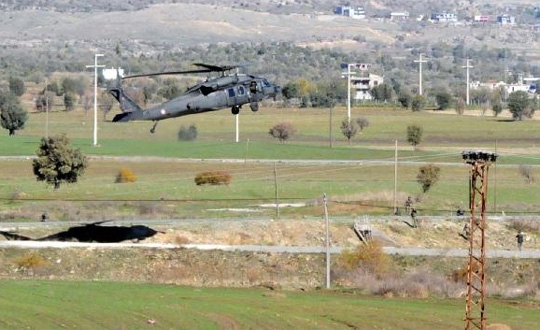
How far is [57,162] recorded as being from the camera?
101 meters

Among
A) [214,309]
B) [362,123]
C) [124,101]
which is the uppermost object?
[124,101]

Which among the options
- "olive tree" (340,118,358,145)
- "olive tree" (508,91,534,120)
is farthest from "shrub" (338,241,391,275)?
"olive tree" (508,91,534,120)

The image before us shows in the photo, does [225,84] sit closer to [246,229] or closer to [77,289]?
[77,289]

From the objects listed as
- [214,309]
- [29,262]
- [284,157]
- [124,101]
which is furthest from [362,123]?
[214,309]

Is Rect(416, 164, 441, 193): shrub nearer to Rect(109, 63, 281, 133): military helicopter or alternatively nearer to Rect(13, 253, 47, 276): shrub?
Rect(13, 253, 47, 276): shrub

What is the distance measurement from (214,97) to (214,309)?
22.1 ft

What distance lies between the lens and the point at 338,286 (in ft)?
212

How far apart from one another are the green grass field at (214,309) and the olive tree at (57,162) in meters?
42.4

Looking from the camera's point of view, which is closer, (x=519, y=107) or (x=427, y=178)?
(x=427, y=178)

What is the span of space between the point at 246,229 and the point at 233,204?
1381 cm

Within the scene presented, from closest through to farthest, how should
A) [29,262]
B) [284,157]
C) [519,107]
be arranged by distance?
[29,262]
[284,157]
[519,107]

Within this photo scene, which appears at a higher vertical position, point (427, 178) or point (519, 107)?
point (519, 107)

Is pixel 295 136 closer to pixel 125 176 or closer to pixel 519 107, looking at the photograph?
pixel 519 107

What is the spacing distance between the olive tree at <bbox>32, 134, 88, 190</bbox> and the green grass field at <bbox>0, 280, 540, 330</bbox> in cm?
4235
